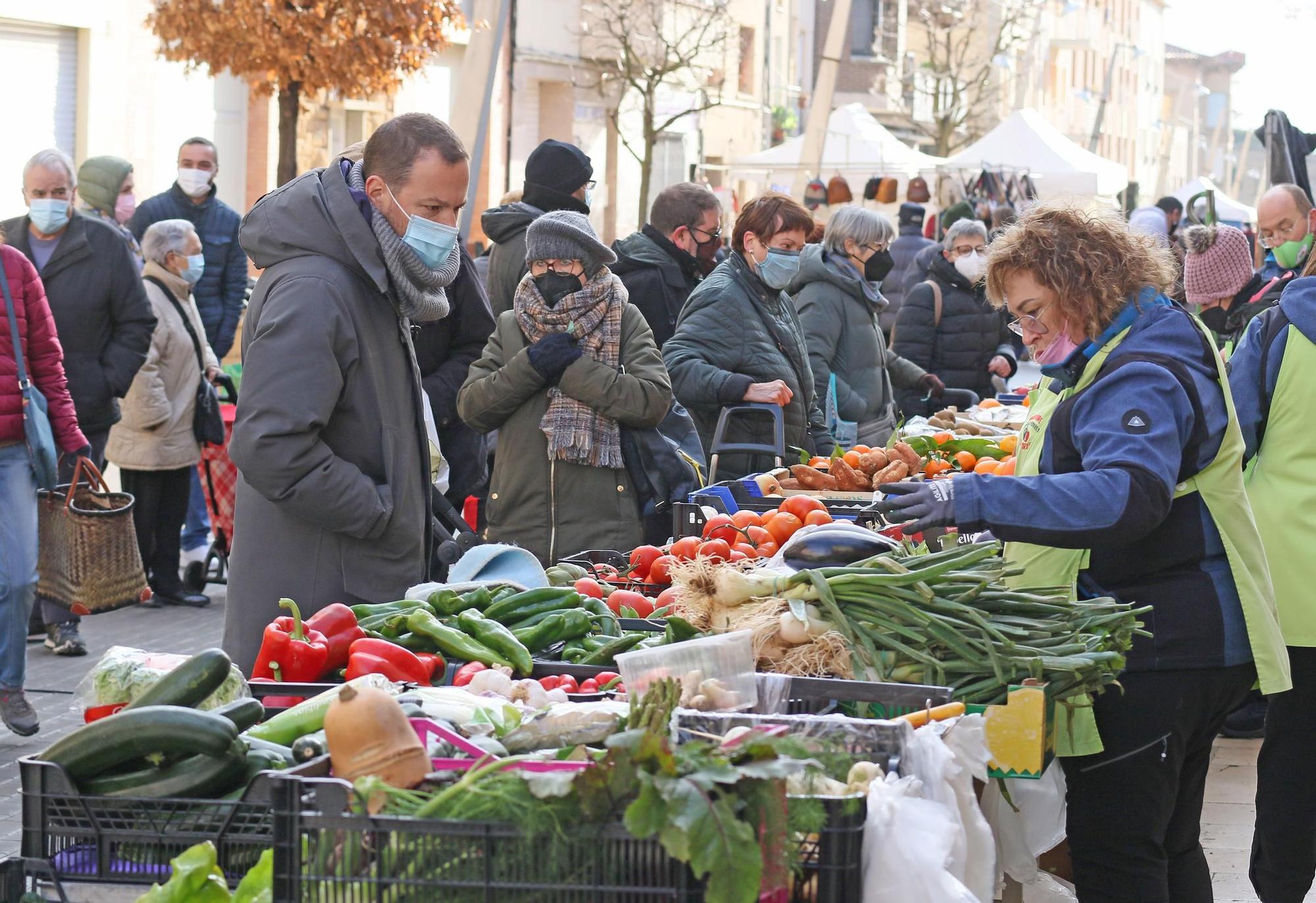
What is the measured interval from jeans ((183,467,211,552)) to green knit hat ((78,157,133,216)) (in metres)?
1.64

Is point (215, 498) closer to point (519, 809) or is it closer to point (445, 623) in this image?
point (445, 623)

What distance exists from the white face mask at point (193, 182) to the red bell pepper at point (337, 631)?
24.1 ft

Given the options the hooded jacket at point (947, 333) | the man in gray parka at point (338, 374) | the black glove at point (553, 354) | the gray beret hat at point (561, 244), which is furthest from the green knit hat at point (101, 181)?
the man in gray parka at point (338, 374)

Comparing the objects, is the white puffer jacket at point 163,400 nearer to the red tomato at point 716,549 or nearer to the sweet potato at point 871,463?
the sweet potato at point 871,463

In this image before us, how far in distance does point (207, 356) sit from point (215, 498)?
33.3 inches

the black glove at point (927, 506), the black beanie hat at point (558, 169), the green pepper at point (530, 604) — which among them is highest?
the black beanie hat at point (558, 169)

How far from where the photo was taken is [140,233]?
33.9 feet

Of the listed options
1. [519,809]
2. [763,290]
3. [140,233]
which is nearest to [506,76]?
[140,233]

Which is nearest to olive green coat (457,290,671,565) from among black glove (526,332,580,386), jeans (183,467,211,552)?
black glove (526,332,580,386)

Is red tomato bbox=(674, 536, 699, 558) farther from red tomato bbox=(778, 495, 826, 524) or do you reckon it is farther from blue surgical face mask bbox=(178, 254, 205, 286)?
blue surgical face mask bbox=(178, 254, 205, 286)

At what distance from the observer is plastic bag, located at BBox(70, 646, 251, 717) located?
305cm

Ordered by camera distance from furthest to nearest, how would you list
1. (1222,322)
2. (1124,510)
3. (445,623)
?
(1222,322) < (445,623) < (1124,510)

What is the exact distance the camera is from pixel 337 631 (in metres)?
3.49

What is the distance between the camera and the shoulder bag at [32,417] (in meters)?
Result: 6.30
